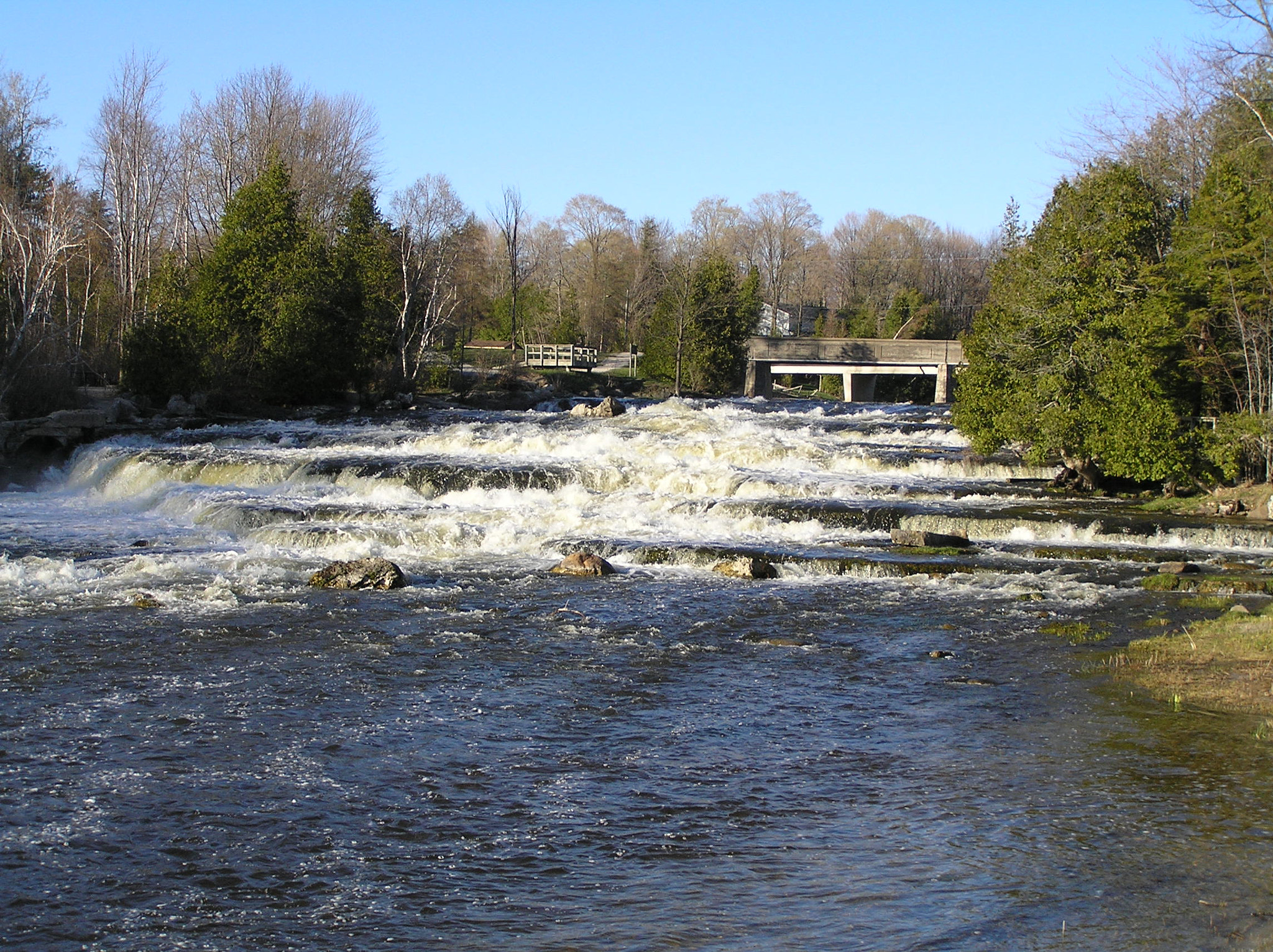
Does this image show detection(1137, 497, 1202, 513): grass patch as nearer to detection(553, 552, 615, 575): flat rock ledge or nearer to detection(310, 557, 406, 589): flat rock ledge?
detection(553, 552, 615, 575): flat rock ledge

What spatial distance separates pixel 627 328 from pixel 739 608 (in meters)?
58.4

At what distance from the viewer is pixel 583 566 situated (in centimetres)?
1656

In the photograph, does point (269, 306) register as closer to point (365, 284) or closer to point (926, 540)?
point (365, 284)

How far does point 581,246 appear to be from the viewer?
87.6 metres

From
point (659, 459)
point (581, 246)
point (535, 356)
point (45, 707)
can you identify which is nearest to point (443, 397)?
point (535, 356)

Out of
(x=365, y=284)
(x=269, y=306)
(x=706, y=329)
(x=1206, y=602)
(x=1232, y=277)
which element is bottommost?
(x=1206, y=602)

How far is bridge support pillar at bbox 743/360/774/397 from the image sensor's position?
53.0 metres

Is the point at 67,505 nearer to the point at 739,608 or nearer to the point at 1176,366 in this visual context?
the point at 739,608

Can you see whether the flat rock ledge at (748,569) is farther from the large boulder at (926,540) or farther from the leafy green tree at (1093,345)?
the leafy green tree at (1093,345)

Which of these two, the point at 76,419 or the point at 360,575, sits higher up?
the point at 76,419

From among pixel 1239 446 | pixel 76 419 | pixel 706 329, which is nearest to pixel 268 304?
pixel 76 419

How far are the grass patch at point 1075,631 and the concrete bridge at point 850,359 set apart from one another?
1322 inches

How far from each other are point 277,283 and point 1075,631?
32466 millimetres

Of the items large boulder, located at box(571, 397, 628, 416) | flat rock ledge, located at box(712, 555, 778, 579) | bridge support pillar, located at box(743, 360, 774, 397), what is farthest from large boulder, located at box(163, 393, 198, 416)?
bridge support pillar, located at box(743, 360, 774, 397)
